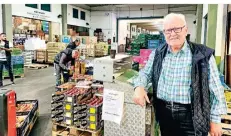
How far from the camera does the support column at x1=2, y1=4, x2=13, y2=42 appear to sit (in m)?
10.8

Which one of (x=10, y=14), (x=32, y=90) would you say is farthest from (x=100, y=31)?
(x=32, y=90)

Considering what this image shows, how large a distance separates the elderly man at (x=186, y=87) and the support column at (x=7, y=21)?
10.7 meters

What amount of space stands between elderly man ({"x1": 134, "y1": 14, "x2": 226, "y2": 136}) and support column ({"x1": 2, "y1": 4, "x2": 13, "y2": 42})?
10671 millimetres

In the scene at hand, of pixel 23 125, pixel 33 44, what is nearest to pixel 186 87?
pixel 23 125

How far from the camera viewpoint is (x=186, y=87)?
174 centimetres

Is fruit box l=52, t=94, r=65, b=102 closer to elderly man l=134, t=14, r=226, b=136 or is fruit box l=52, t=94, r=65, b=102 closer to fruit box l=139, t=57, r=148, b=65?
fruit box l=139, t=57, r=148, b=65

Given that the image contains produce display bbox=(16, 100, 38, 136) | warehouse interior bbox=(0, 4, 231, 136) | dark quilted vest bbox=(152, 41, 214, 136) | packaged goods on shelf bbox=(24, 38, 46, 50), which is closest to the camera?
dark quilted vest bbox=(152, 41, 214, 136)

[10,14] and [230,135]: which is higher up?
[10,14]

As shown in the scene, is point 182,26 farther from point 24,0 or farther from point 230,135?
point 24,0

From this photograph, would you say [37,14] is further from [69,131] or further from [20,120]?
[69,131]

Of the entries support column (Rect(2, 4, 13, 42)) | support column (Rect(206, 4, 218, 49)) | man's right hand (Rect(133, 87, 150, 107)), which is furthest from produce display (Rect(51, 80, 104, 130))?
support column (Rect(2, 4, 13, 42))

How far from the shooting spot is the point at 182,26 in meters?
1.73

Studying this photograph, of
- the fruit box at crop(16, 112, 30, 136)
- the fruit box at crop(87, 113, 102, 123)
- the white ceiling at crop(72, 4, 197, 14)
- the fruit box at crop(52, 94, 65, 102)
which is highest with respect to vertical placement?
the white ceiling at crop(72, 4, 197, 14)

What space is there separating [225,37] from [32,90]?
524 centimetres
